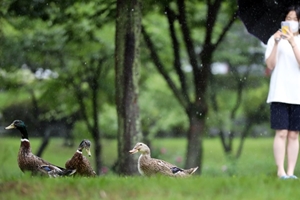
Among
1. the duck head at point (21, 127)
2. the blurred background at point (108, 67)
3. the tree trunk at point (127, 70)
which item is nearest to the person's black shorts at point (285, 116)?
the duck head at point (21, 127)

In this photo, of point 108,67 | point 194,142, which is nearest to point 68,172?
point 194,142

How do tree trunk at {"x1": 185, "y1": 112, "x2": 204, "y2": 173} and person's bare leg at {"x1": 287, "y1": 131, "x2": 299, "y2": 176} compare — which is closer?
person's bare leg at {"x1": 287, "y1": 131, "x2": 299, "y2": 176}

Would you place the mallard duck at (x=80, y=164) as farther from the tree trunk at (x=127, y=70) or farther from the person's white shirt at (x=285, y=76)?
the tree trunk at (x=127, y=70)

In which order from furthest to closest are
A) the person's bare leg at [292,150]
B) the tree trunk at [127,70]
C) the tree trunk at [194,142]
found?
the tree trunk at [194,142]
the tree trunk at [127,70]
the person's bare leg at [292,150]

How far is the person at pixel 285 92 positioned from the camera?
858cm

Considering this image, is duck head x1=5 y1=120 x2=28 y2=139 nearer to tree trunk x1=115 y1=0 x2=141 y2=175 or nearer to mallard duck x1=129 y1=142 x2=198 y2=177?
mallard duck x1=129 y1=142 x2=198 y2=177

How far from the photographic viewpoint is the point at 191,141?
15.5 meters

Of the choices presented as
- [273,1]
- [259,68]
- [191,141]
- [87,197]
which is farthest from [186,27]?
[87,197]

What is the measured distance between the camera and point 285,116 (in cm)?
861

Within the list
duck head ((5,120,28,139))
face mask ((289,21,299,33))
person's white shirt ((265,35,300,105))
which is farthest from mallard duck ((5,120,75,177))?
face mask ((289,21,299,33))

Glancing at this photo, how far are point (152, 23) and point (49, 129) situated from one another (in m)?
5.14

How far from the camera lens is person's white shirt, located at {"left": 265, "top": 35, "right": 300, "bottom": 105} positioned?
28.1 ft

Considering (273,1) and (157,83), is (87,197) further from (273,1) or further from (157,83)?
(157,83)

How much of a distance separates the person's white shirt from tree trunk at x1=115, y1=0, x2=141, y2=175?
3.14 meters
